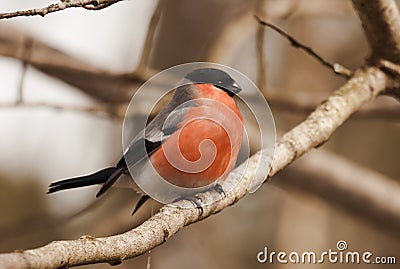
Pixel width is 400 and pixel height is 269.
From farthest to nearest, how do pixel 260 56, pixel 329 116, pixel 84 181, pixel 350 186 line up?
pixel 350 186 → pixel 260 56 → pixel 84 181 → pixel 329 116

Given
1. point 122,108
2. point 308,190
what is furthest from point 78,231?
point 308,190

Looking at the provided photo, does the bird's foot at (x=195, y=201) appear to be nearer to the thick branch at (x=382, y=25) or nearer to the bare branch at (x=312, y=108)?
the thick branch at (x=382, y=25)

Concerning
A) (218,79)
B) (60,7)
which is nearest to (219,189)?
(218,79)

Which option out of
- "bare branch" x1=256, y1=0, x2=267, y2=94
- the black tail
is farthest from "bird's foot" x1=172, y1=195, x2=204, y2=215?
"bare branch" x1=256, y1=0, x2=267, y2=94

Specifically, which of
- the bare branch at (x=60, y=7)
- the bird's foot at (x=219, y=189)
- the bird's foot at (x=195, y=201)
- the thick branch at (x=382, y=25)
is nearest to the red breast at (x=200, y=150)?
the bird's foot at (x=219, y=189)

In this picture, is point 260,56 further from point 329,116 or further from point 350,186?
point 350,186

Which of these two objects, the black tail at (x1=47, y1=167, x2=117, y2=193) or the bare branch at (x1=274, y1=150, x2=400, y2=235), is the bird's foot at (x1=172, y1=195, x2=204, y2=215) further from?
the bare branch at (x1=274, y1=150, x2=400, y2=235)
